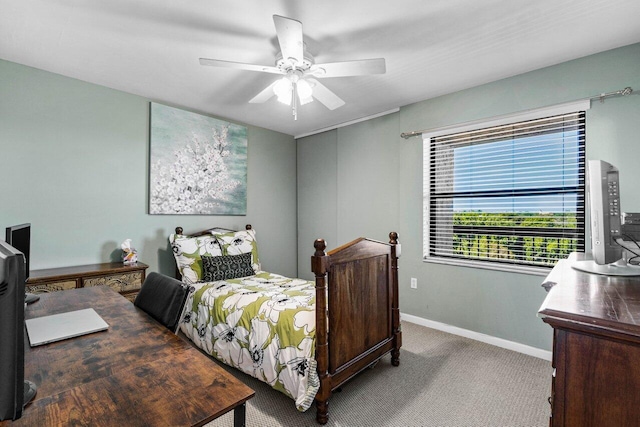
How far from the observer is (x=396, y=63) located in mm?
2492

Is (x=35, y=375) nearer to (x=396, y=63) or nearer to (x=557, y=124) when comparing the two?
(x=396, y=63)

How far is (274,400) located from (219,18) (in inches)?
98.9

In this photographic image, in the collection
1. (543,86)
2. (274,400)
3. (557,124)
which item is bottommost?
(274,400)

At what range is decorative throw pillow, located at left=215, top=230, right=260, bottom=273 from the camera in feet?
10.9

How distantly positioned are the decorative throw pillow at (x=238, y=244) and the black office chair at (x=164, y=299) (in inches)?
62.9

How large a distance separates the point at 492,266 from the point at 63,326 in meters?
3.13

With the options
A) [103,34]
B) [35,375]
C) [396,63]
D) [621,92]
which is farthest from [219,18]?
[621,92]

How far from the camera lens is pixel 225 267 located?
3.06 meters

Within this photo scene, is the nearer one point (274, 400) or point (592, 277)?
point (592, 277)

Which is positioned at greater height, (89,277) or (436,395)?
(89,277)

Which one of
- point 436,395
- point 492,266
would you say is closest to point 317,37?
point 492,266

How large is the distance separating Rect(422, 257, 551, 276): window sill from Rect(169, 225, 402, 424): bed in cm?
96

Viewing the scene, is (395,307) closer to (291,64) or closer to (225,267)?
(225,267)

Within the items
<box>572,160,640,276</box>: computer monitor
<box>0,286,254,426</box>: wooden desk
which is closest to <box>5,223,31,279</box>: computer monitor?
<box>0,286,254,426</box>: wooden desk
